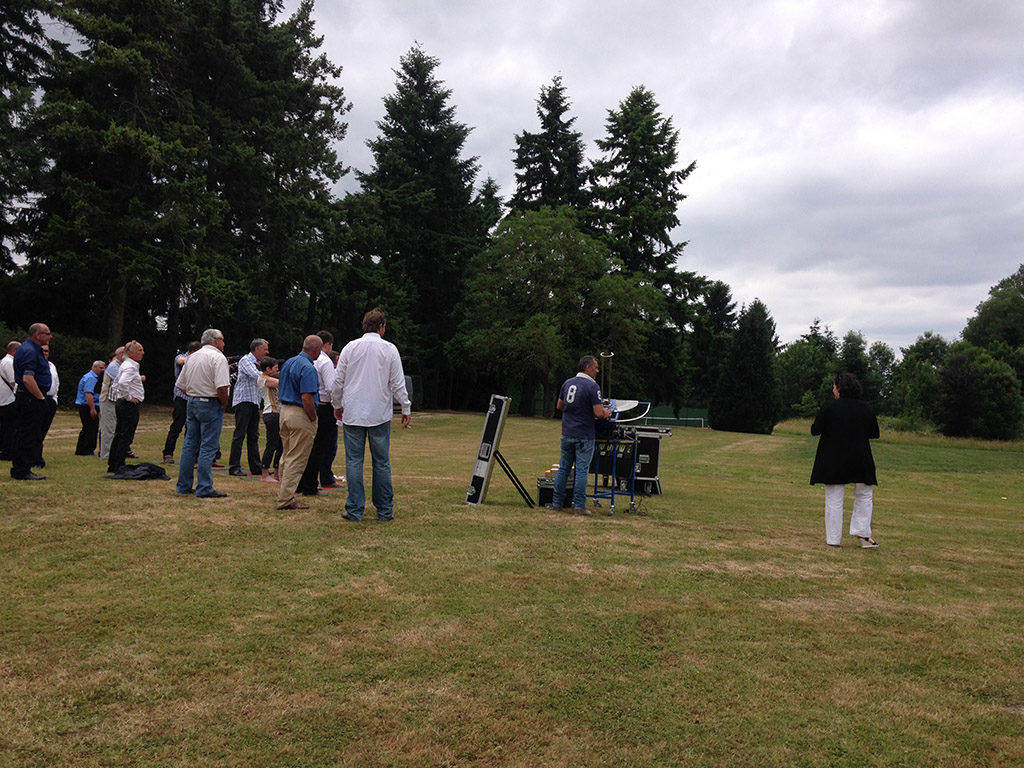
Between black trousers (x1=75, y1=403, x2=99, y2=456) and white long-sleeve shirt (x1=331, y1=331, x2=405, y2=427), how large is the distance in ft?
25.0

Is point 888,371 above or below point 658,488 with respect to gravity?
above

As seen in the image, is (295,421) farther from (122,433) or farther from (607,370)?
(607,370)

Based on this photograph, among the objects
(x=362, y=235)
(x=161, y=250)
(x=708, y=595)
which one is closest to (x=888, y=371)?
(x=362, y=235)

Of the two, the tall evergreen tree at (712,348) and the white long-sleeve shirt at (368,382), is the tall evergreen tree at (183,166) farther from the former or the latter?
the tall evergreen tree at (712,348)

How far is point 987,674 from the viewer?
3.91m

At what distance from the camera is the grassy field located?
2.96m

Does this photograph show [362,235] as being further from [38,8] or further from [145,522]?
[145,522]

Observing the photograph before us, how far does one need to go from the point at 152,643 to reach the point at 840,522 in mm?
6791

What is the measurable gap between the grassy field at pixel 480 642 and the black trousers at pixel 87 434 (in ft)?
17.4

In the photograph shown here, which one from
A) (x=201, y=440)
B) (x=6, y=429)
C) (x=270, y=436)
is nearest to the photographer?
(x=201, y=440)

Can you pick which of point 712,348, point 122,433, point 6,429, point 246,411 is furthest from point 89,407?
point 712,348

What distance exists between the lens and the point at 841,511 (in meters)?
7.57

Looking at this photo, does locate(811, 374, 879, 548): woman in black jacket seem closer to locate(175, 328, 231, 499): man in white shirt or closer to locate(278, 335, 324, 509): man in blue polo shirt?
locate(278, 335, 324, 509): man in blue polo shirt

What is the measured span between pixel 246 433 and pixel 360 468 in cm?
487
